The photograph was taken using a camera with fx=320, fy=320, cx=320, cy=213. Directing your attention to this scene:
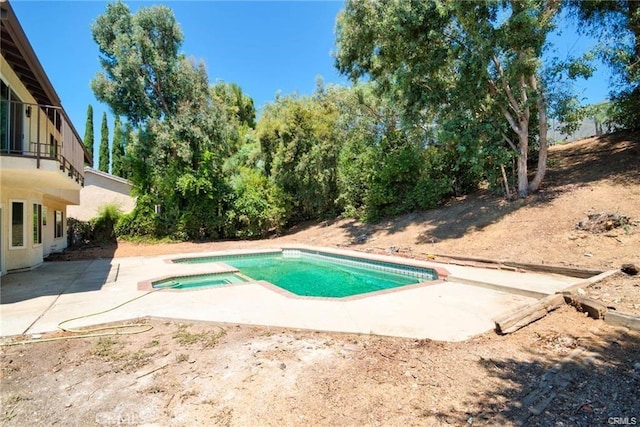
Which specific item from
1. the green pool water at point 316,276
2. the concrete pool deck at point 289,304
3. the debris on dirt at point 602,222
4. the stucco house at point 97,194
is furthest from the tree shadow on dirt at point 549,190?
the stucco house at point 97,194

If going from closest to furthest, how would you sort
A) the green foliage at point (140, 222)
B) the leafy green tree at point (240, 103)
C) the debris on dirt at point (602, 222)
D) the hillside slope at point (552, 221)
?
the hillside slope at point (552, 221) < the debris on dirt at point (602, 222) < the green foliage at point (140, 222) < the leafy green tree at point (240, 103)

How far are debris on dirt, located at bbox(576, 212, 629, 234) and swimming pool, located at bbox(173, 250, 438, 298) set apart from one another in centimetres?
440

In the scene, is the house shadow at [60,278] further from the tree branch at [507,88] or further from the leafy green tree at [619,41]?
the leafy green tree at [619,41]

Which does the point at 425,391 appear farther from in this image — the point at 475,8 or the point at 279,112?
the point at 279,112

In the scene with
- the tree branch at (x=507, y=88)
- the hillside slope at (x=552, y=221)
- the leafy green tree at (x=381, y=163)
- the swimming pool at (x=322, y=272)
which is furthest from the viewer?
the leafy green tree at (x=381, y=163)

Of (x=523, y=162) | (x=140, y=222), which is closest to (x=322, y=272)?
(x=523, y=162)

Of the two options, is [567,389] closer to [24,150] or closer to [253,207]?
[24,150]

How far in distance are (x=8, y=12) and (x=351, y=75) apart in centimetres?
1404

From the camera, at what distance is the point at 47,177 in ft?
24.0

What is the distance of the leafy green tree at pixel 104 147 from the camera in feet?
111

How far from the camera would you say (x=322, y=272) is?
426 inches

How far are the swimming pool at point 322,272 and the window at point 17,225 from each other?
4.48 meters

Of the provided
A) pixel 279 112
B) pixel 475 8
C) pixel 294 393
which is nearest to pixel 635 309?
pixel 294 393

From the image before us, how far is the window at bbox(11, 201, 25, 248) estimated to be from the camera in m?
8.81
